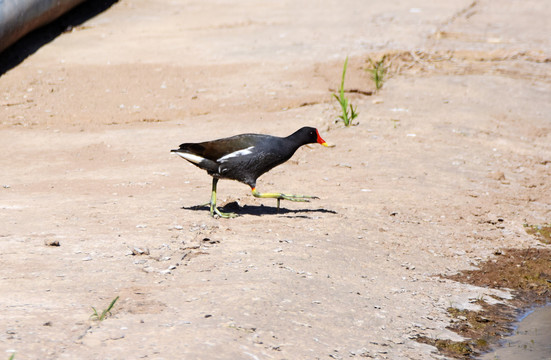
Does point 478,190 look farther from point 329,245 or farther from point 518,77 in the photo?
point 518,77

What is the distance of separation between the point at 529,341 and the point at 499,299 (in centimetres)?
62

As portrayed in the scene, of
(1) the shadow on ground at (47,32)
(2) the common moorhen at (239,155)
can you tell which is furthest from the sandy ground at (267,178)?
(2) the common moorhen at (239,155)

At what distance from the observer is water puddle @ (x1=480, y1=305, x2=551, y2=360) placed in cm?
454

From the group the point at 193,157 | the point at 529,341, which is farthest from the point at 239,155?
the point at 529,341

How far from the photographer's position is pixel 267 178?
7.62m

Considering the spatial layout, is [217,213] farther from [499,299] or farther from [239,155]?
[499,299]

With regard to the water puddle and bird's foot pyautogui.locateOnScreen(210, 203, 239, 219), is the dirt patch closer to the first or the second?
the water puddle

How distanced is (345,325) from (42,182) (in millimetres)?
4093

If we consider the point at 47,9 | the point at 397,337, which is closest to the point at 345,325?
the point at 397,337

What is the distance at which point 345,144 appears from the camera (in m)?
8.57

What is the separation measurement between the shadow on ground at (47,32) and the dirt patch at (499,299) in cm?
777

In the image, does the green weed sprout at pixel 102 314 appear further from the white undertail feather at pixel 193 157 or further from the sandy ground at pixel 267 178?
the white undertail feather at pixel 193 157

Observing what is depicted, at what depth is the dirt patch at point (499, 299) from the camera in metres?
4.59

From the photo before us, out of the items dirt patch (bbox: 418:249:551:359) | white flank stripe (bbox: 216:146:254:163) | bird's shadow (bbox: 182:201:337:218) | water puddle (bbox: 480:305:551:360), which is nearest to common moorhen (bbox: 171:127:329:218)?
white flank stripe (bbox: 216:146:254:163)
